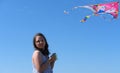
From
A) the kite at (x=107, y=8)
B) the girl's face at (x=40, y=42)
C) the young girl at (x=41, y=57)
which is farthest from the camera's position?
the kite at (x=107, y=8)

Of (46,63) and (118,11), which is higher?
(118,11)

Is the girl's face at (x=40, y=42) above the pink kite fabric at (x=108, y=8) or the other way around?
the other way around

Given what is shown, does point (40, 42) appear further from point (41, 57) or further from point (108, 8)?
point (108, 8)

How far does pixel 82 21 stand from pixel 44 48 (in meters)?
22.3

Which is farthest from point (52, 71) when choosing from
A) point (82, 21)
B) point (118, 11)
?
point (118, 11)

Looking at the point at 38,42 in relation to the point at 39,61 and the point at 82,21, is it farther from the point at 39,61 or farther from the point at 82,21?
the point at 82,21

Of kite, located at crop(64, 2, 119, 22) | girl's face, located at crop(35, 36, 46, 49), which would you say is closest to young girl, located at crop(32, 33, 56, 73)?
girl's face, located at crop(35, 36, 46, 49)

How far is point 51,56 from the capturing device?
21.3 ft

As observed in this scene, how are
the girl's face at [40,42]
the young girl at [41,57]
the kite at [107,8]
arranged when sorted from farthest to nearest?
the kite at [107,8] → the girl's face at [40,42] → the young girl at [41,57]

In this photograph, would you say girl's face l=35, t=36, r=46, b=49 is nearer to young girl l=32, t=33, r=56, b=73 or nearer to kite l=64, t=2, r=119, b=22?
young girl l=32, t=33, r=56, b=73

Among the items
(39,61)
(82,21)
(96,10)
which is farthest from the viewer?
(96,10)

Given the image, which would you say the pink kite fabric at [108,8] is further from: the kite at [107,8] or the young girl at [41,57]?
the young girl at [41,57]

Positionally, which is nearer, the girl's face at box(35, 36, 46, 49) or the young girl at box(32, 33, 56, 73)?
the young girl at box(32, 33, 56, 73)

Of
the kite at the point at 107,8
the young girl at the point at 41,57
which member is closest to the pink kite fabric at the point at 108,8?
the kite at the point at 107,8
